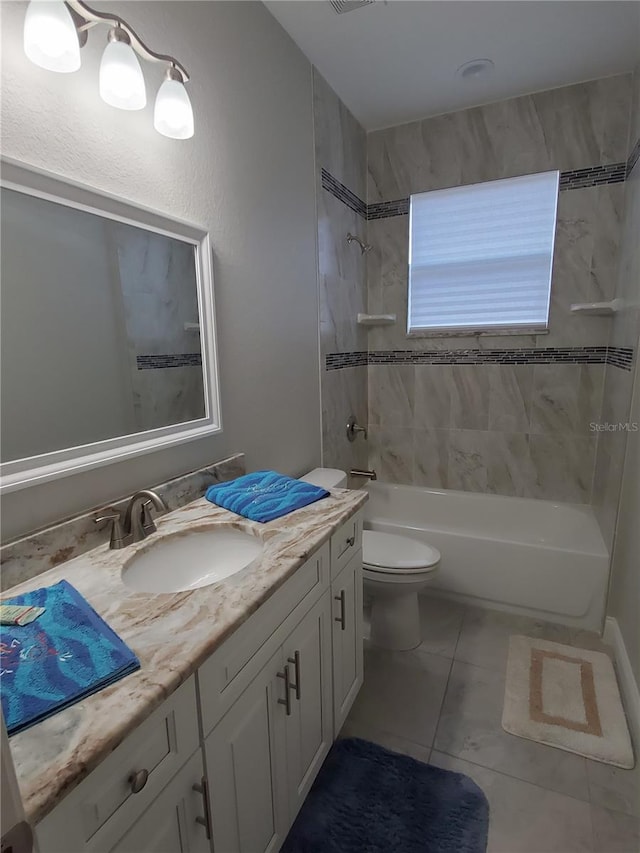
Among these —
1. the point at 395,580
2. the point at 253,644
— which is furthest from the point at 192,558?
the point at 395,580

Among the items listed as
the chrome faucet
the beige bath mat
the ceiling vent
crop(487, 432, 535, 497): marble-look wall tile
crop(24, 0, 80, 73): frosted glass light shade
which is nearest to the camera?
crop(24, 0, 80, 73): frosted glass light shade

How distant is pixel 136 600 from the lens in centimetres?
88

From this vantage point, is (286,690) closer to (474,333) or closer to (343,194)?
(474,333)

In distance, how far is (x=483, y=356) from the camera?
271 cm

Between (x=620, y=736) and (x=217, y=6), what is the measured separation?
2909 millimetres

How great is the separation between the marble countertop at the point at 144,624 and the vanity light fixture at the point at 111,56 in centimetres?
111

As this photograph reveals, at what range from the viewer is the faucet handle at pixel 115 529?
1112 millimetres

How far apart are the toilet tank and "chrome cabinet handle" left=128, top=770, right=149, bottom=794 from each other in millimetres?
1444

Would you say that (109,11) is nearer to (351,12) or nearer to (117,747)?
(351,12)

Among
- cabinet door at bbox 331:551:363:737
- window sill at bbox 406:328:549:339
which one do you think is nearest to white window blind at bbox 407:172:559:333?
window sill at bbox 406:328:549:339

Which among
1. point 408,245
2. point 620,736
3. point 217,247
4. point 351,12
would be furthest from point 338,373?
point 620,736

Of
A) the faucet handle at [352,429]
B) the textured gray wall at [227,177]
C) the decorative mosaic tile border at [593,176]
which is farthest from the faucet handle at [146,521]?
the decorative mosaic tile border at [593,176]

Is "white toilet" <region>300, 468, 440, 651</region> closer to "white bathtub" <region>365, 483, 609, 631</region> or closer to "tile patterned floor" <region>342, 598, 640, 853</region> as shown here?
"tile patterned floor" <region>342, 598, 640, 853</region>

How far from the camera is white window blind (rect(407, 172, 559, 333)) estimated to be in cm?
252
